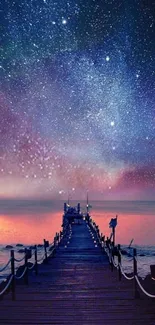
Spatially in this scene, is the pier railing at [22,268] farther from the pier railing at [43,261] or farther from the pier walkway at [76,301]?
the pier walkway at [76,301]

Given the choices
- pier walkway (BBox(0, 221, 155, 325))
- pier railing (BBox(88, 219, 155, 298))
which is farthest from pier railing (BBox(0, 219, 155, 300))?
pier walkway (BBox(0, 221, 155, 325))

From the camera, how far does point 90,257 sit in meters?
24.6

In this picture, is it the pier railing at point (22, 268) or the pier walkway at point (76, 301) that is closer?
the pier walkway at point (76, 301)

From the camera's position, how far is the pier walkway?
968 centimetres

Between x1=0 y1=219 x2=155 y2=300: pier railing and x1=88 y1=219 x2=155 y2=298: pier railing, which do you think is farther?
x1=0 y1=219 x2=155 y2=300: pier railing

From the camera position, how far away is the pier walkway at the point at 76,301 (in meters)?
9.68

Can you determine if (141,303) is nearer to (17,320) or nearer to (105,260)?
(17,320)

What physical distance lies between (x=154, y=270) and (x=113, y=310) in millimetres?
1645

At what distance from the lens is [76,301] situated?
1198 centimetres

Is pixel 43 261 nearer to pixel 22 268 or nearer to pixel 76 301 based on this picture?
pixel 22 268

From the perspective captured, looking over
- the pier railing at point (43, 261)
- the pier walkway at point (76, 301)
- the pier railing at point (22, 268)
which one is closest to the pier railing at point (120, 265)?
the pier railing at point (43, 261)

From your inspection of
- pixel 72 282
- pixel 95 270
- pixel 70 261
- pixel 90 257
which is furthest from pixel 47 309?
pixel 90 257

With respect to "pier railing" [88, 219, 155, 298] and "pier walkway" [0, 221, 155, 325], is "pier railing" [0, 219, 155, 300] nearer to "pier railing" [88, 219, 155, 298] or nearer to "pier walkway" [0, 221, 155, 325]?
"pier railing" [88, 219, 155, 298]

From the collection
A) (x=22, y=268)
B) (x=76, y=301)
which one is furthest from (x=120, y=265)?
(x=22, y=268)
